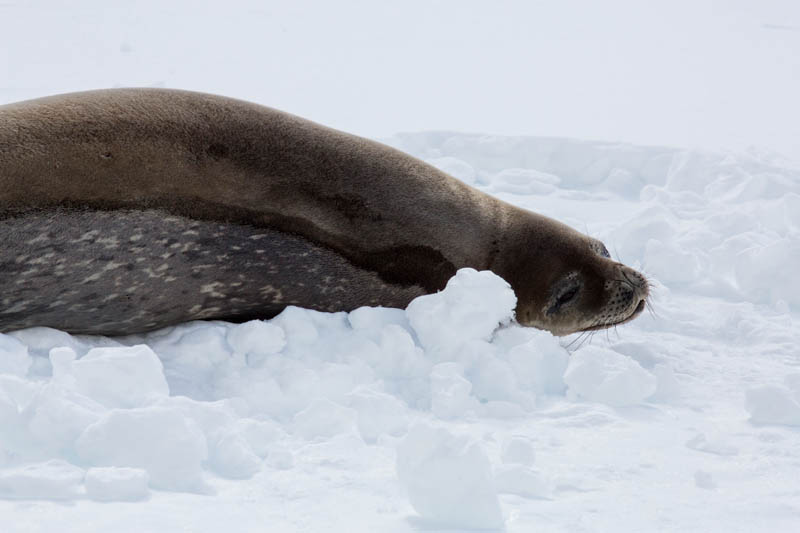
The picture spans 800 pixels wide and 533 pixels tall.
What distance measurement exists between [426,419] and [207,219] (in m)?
1.01

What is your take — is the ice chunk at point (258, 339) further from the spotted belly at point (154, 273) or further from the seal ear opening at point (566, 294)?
the seal ear opening at point (566, 294)

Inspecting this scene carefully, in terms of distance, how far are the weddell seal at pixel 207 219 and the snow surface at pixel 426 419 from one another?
0.17 m

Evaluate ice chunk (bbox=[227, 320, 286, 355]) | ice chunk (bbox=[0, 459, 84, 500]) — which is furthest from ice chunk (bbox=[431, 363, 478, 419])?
ice chunk (bbox=[0, 459, 84, 500])

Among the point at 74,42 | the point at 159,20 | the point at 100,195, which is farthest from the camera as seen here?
the point at 159,20

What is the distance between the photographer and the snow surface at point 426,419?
2.44 m

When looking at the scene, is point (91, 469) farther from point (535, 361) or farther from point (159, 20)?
point (159, 20)

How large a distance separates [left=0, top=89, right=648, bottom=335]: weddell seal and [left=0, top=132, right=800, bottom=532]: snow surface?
172 mm

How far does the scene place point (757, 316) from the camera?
4.45 m

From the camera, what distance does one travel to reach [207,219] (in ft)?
11.6

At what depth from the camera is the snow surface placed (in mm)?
2441

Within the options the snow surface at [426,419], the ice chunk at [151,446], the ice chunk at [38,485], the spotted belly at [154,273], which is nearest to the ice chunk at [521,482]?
the snow surface at [426,419]

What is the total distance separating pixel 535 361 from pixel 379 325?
0.52 m

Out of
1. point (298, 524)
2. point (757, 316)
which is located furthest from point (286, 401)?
point (757, 316)

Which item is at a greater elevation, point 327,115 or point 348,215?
point 348,215
